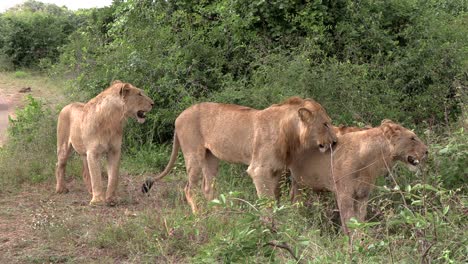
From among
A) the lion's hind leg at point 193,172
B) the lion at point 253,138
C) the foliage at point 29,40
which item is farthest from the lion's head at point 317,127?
the foliage at point 29,40

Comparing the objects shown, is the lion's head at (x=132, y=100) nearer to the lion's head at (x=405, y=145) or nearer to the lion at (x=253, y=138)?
the lion at (x=253, y=138)

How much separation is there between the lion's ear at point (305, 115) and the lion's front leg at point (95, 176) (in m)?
2.32

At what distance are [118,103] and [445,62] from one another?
4513 millimetres

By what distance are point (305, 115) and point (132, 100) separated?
82.5 inches

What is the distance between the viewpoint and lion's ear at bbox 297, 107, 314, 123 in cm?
583

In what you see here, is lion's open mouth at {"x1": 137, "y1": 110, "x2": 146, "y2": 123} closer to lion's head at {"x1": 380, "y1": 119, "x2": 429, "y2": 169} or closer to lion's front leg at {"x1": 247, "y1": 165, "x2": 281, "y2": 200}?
lion's front leg at {"x1": 247, "y1": 165, "x2": 281, "y2": 200}

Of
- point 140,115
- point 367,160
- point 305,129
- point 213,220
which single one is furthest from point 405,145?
point 140,115

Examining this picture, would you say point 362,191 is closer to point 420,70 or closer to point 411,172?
point 411,172

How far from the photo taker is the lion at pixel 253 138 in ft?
19.4

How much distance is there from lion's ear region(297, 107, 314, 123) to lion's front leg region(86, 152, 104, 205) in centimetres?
232

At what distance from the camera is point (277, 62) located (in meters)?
8.61

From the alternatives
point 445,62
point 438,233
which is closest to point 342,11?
point 445,62

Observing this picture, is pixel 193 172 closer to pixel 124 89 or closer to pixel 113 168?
pixel 113 168

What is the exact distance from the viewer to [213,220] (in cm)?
538
